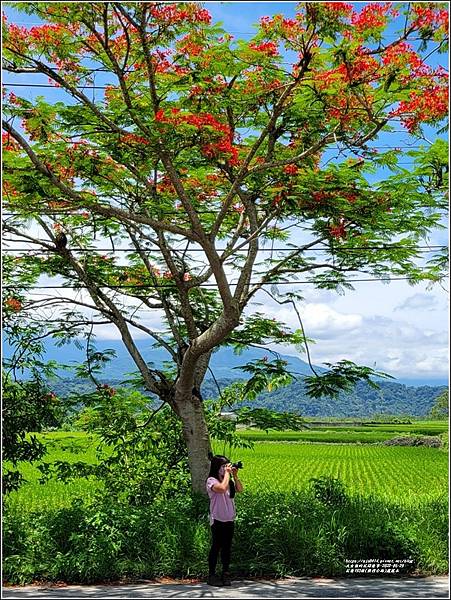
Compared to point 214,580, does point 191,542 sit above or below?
above

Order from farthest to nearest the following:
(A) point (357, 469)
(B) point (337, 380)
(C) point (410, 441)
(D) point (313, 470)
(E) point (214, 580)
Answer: (C) point (410, 441) < (A) point (357, 469) < (D) point (313, 470) < (B) point (337, 380) < (E) point (214, 580)

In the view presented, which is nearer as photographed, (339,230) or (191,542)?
(191,542)

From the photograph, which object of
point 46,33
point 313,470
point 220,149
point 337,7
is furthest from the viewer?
point 313,470

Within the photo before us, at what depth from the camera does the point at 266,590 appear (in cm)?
613

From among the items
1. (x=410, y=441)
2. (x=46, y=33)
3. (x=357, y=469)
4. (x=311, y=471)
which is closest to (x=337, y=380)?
(x=46, y=33)

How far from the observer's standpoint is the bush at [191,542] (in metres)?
6.47

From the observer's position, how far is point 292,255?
28.2 feet

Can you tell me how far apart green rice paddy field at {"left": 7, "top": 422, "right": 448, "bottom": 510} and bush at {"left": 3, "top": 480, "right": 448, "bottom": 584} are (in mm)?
1543

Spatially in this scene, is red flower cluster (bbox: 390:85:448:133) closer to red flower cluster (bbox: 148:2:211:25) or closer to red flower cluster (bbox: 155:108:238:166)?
red flower cluster (bbox: 155:108:238:166)

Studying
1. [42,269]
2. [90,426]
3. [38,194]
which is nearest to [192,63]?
[38,194]

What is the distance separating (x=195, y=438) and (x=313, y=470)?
1268 cm

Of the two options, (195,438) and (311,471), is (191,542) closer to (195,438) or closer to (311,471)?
(195,438)

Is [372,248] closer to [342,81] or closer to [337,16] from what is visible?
[342,81]

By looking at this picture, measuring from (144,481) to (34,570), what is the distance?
84.3 inches
